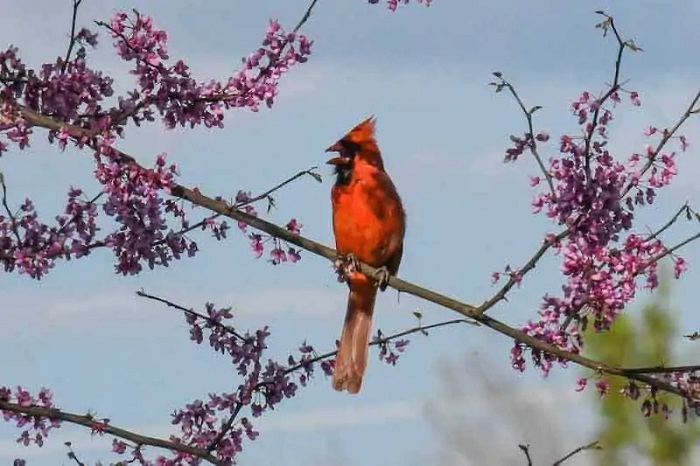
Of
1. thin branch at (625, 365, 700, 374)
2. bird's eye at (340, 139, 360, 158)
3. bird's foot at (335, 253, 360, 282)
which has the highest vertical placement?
bird's eye at (340, 139, 360, 158)

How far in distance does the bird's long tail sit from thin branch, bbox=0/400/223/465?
0.96 meters

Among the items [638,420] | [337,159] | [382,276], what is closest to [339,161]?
[337,159]

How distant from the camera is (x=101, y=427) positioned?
6.01 metres

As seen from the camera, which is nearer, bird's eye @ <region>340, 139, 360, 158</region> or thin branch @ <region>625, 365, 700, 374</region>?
thin branch @ <region>625, 365, 700, 374</region>

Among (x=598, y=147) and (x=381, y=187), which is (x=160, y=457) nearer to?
(x=381, y=187)

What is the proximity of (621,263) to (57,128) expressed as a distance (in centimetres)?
211

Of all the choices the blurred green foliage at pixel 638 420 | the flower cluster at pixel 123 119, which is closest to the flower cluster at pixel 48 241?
the flower cluster at pixel 123 119

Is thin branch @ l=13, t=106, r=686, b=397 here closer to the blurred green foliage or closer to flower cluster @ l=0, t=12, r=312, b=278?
flower cluster @ l=0, t=12, r=312, b=278

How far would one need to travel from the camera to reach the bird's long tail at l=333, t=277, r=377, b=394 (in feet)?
22.4

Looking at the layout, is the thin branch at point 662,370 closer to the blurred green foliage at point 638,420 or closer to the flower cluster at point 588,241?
the flower cluster at point 588,241

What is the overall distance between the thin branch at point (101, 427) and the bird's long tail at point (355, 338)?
96 centimetres

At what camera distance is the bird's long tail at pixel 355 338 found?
6824mm

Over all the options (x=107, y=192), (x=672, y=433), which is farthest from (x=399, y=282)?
(x=672, y=433)

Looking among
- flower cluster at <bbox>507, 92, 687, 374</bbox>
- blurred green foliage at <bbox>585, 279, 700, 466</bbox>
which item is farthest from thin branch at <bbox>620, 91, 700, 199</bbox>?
blurred green foliage at <bbox>585, 279, 700, 466</bbox>
